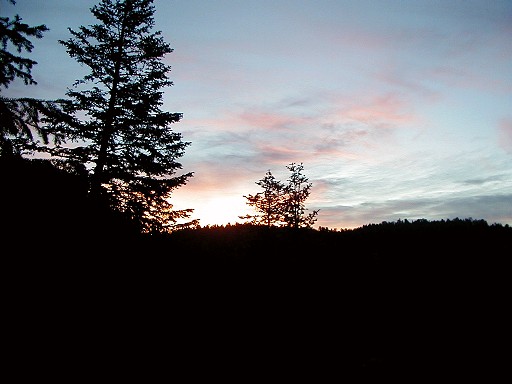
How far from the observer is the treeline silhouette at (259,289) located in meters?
6.47

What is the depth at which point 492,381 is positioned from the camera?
5.32 meters

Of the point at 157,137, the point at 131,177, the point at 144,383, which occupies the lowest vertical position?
the point at 144,383

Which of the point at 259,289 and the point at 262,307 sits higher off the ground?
the point at 259,289

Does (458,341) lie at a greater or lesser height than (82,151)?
lesser

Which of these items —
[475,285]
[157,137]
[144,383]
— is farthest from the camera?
[157,137]

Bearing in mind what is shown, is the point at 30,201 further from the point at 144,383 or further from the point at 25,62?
the point at 25,62

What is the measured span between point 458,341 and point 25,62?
1669 cm

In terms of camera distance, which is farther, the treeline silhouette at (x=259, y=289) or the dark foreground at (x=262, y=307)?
the treeline silhouette at (x=259, y=289)

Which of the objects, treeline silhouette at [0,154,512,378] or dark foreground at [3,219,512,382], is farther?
treeline silhouette at [0,154,512,378]

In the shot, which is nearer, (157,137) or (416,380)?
(416,380)

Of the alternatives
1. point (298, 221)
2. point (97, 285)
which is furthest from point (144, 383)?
point (298, 221)

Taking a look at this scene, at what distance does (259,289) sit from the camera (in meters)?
8.52

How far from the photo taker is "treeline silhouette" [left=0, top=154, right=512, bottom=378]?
6.47 meters

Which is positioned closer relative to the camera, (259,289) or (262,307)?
(262,307)
